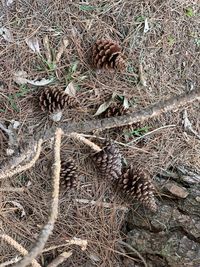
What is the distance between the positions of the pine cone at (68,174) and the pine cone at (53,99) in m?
0.27

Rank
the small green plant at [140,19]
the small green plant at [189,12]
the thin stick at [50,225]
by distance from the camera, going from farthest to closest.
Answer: the small green plant at [189,12]
the small green plant at [140,19]
the thin stick at [50,225]

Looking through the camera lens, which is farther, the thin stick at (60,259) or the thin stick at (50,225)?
the thin stick at (60,259)

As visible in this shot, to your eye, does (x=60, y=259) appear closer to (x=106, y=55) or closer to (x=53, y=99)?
(x=53, y=99)

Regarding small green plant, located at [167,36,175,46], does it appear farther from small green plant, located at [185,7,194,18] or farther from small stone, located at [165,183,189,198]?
small stone, located at [165,183,189,198]

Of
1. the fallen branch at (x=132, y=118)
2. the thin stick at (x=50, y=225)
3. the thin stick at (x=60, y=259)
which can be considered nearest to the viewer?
the thin stick at (x=50, y=225)

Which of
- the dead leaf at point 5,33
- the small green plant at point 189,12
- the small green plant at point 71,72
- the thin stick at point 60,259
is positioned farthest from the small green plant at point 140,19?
the thin stick at point 60,259

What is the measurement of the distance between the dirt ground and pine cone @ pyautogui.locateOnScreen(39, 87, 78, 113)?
53mm

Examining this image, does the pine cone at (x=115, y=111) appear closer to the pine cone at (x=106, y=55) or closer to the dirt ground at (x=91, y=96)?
the dirt ground at (x=91, y=96)

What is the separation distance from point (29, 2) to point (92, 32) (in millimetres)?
341

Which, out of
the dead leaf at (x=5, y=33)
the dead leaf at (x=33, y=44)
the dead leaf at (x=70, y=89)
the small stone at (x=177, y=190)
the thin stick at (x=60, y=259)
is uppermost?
the dead leaf at (x=5, y=33)

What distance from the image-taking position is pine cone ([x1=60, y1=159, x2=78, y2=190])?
218 cm

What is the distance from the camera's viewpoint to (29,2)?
228 cm

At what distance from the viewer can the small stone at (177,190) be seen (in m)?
2.23

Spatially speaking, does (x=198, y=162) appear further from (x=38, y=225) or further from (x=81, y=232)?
(x=38, y=225)
